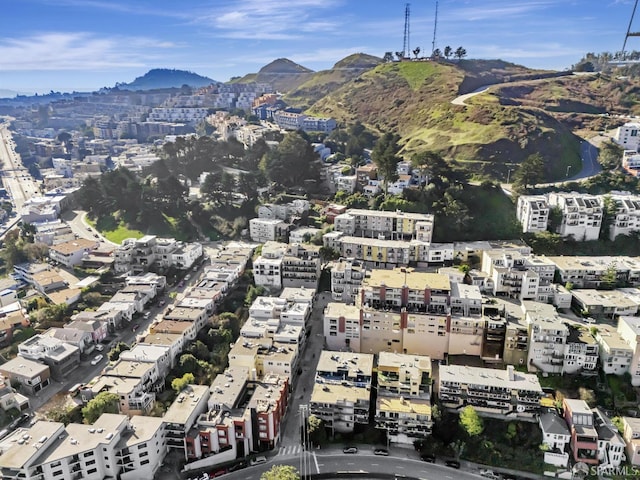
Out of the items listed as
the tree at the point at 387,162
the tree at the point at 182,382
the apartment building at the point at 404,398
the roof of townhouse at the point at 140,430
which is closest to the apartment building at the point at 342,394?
the apartment building at the point at 404,398

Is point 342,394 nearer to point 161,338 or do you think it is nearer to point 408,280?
point 408,280

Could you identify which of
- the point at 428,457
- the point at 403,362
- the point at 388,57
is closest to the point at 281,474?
the point at 428,457

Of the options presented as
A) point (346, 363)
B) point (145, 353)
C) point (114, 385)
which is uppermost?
point (346, 363)

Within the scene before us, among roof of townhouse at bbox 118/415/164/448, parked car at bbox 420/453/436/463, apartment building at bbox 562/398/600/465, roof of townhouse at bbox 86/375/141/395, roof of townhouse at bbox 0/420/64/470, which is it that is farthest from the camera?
roof of townhouse at bbox 86/375/141/395

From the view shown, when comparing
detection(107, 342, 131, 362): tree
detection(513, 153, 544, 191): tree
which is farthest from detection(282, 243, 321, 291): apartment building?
detection(513, 153, 544, 191): tree

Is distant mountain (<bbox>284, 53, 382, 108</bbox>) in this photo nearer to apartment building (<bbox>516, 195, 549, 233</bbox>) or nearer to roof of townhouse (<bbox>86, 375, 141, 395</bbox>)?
apartment building (<bbox>516, 195, 549, 233</bbox>)

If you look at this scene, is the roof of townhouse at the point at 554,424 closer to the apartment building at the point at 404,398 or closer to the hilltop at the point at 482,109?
the apartment building at the point at 404,398
